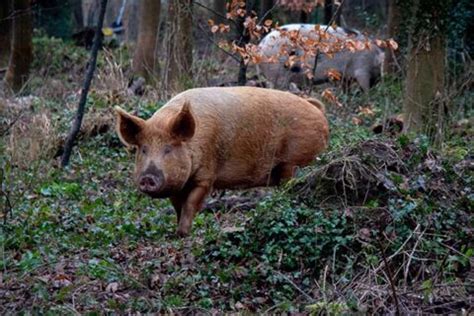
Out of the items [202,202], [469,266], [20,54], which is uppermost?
[469,266]

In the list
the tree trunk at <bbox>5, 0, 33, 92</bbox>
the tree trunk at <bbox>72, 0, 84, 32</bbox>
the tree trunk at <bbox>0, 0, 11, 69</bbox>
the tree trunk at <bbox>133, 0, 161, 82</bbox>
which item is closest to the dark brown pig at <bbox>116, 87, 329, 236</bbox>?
the tree trunk at <bbox>133, 0, 161, 82</bbox>

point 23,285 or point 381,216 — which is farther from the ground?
point 381,216

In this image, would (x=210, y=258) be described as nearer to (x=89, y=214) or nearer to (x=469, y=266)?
(x=469, y=266)

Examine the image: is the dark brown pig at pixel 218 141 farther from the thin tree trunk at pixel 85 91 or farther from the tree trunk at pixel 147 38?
the tree trunk at pixel 147 38

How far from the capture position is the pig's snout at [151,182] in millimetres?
9094

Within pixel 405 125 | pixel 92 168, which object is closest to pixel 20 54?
pixel 92 168

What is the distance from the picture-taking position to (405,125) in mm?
14156

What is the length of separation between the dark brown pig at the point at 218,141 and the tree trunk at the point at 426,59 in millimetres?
3172

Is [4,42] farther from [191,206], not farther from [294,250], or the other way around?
[294,250]

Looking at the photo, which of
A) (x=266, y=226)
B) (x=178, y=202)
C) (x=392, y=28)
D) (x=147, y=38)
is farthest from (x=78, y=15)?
(x=266, y=226)

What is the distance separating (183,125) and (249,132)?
1133 mm

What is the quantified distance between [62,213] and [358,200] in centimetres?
378

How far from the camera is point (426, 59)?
14453 mm

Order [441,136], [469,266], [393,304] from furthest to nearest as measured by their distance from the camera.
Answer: [441,136] < [469,266] < [393,304]
